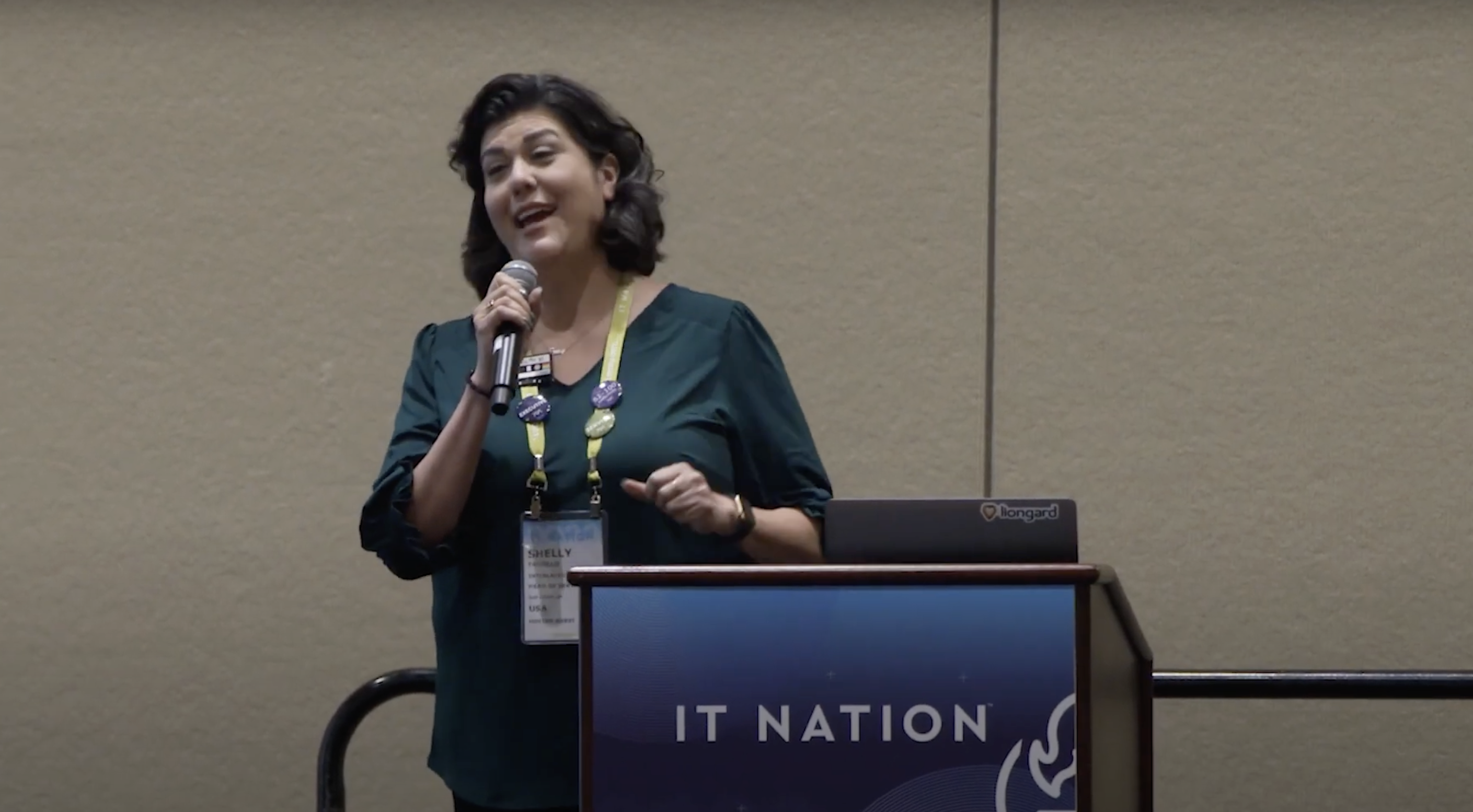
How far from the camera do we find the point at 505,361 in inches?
77.7

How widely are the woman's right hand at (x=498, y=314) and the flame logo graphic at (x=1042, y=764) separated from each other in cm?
80

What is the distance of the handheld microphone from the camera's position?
192 centimetres

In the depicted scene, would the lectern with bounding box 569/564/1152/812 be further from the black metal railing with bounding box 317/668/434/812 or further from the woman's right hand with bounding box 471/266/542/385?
the black metal railing with bounding box 317/668/434/812

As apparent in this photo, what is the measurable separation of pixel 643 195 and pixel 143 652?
72.8 inches

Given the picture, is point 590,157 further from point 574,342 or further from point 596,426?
point 596,426

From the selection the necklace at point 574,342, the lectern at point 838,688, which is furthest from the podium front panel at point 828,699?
the necklace at point 574,342

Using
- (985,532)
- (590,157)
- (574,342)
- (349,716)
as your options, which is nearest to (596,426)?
(574,342)

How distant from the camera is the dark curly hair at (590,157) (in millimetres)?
2270

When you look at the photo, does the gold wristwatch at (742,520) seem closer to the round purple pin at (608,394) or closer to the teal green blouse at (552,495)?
the teal green blouse at (552,495)

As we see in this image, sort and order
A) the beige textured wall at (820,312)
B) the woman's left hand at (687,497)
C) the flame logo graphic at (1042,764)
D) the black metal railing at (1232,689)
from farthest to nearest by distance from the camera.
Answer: the beige textured wall at (820,312)
the black metal railing at (1232,689)
the woman's left hand at (687,497)
the flame logo graphic at (1042,764)

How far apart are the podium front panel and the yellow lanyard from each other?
20.1 inches

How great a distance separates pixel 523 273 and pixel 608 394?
0.19 m

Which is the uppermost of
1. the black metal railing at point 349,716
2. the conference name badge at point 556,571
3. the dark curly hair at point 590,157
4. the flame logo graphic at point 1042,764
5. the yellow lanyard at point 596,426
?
the dark curly hair at point 590,157

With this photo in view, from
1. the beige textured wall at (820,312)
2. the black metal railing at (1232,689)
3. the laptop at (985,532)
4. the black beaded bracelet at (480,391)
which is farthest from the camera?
the beige textured wall at (820,312)
